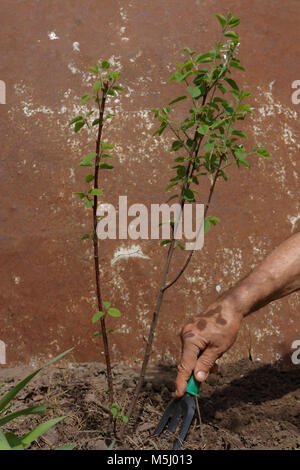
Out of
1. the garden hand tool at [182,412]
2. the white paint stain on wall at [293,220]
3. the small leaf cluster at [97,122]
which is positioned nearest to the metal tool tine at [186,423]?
the garden hand tool at [182,412]

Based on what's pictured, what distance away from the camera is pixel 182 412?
65.9 inches

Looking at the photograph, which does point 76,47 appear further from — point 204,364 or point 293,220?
point 204,364

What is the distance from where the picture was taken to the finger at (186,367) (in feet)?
5.32

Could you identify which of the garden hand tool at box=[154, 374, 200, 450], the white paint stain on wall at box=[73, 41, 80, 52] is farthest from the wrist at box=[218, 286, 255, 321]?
the white paint stain on wall at box=[73, 41, 80, 52]

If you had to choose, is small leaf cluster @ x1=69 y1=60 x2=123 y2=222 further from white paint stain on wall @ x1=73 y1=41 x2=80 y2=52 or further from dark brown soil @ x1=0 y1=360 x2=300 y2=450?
white paint stain on wall @ x1=73 y1=41 x2=80 y2=52

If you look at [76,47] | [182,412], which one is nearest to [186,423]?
[182,412]

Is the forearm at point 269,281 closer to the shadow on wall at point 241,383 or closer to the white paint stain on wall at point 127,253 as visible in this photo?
the shadow on wall at point 241,383

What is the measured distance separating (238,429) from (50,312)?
874 millimetres

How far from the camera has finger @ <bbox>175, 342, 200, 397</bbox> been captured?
5.32ft

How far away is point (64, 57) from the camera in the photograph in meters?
2.28

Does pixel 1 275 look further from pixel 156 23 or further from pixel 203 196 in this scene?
pixel 156 23

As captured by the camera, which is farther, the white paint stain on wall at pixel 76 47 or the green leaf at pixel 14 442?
the white paint stain on wall at pixel 76 47

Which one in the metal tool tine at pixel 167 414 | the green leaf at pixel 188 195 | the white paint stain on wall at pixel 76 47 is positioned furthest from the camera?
the white paint stain on wall at pixel 76 47

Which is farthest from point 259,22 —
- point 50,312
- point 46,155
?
point 50,312
